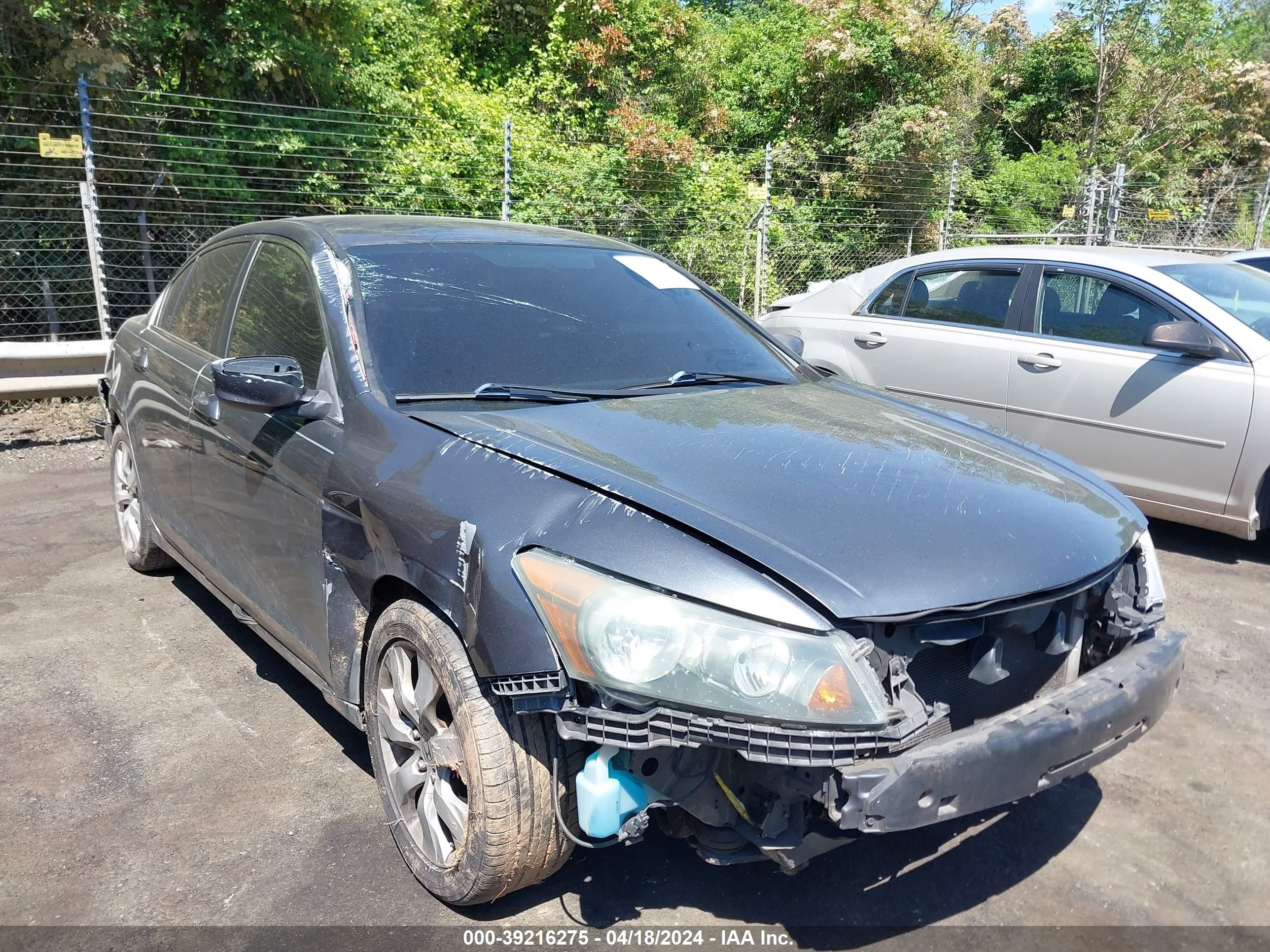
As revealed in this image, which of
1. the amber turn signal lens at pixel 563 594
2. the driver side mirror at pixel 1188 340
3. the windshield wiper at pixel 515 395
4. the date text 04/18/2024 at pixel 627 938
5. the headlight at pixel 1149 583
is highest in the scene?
the windshield wiper at pixel 515 395

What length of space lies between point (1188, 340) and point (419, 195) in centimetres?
778

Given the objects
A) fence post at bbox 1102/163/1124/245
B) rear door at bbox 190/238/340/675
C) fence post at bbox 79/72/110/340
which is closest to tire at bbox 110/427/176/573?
rear door at bbox 190/238/340/675

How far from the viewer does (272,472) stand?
305 centimetres

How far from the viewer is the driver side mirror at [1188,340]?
5.07m

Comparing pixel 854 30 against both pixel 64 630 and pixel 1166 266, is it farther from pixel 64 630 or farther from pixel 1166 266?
pixel 64 630

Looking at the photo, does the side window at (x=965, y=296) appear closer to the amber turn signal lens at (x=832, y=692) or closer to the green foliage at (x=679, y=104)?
the amber turn signal lens at (x=832, y=692)

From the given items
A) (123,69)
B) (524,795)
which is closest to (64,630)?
(524,795)

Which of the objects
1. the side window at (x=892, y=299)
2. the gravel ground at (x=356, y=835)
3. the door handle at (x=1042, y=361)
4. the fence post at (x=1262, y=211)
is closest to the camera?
the gravel ground at (x=356, y=835)

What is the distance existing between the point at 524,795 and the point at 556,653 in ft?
1.29

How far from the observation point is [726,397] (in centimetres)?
313

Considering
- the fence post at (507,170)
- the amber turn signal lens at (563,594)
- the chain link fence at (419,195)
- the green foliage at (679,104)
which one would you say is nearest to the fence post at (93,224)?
the chain link fence at (419,195)

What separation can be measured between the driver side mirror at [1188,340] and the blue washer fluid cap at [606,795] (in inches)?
166

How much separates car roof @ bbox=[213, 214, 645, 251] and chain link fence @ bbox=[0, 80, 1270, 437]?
5.89 meters

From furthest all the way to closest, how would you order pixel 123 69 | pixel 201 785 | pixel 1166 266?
pixel 123 69
pixel 1166 266
pixel 201 785
